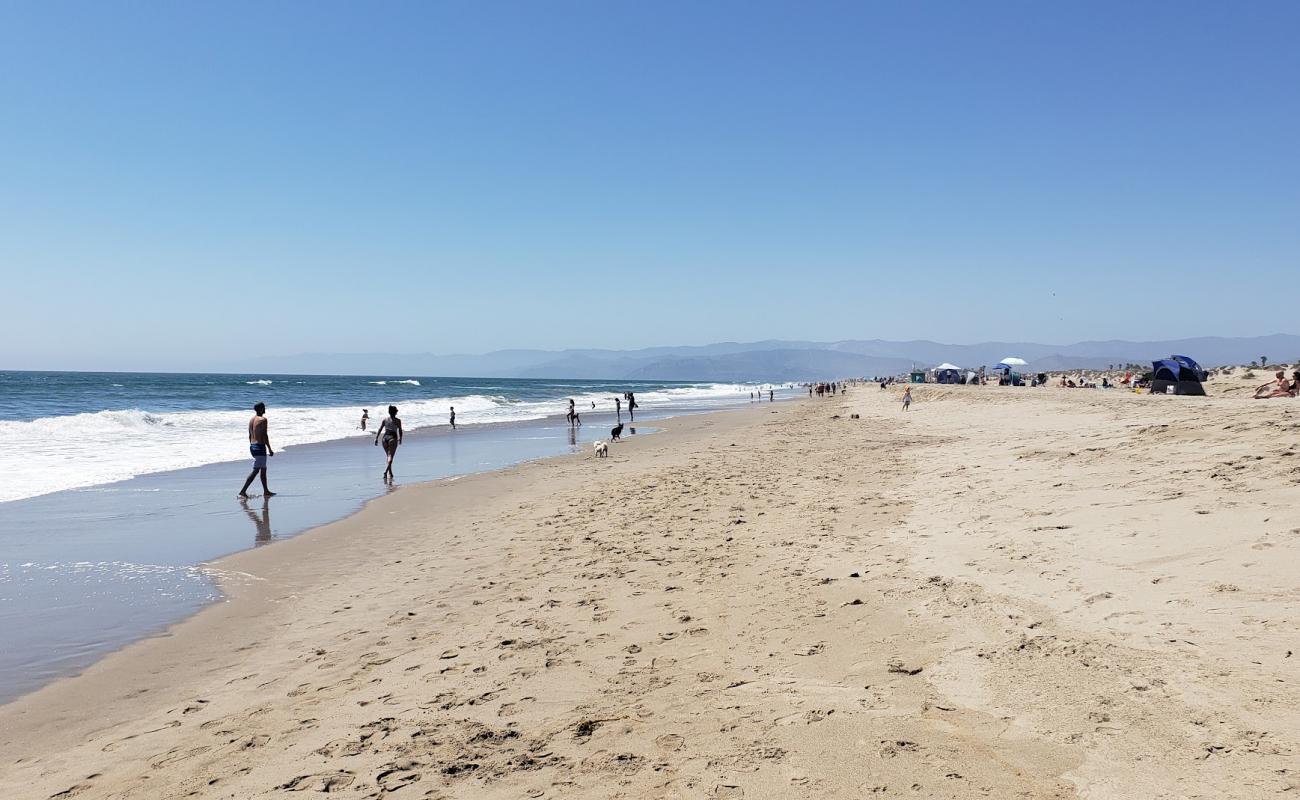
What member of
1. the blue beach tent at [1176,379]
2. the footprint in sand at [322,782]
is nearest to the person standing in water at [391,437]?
the footprint in sand at [322,782]

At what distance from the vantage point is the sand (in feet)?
10.5

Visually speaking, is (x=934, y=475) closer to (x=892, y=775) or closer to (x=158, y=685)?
(x=892, y=775)

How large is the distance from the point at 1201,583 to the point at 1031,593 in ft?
3.48

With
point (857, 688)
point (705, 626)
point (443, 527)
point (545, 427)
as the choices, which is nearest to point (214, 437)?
point (545, 427)

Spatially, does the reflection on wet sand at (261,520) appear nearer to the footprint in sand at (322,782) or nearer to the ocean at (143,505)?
the ocean at (143,505)

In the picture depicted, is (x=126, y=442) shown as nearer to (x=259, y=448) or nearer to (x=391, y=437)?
(x=391, y=437)

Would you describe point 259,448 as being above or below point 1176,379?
below

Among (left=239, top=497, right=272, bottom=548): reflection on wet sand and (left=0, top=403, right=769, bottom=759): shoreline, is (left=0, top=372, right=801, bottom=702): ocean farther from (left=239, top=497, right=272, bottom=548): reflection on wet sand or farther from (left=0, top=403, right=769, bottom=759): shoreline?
(left=0, top=403, right=769, bottom=759): shoreline

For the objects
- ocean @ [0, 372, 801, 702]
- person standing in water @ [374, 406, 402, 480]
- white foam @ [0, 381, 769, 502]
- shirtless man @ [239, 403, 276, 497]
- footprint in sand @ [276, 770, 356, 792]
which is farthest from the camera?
person standing in water @ [374, 406, 402, 480]

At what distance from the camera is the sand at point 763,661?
10.5 ft

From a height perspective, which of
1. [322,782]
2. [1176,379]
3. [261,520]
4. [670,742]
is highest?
[1176,379]

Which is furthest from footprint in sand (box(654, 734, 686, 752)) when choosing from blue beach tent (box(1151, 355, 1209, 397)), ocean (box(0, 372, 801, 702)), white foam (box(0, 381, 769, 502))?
blue beach tent (box(1151, 355, 1209, 397))

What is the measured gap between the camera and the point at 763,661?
15.1 feet

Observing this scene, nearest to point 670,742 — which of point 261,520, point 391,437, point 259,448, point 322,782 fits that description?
point 322,782
